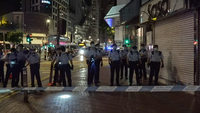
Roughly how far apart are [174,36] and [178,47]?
0.68 meters

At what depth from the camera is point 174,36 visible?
10.5 m

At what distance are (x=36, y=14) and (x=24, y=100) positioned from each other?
7104 cm

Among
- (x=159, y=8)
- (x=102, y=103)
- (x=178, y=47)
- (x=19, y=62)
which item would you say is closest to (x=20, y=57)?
(x=19, y=62)

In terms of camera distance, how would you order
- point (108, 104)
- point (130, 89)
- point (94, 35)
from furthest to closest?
point (94, 35) < point (108, 104) < point (130, 89)

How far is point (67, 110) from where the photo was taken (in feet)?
21.2

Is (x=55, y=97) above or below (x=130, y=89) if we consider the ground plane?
below

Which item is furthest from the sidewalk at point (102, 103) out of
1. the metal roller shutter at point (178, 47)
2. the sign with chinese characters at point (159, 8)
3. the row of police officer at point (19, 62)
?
the sign with chinese characters at point (159, 8)

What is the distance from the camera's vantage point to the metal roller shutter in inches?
361

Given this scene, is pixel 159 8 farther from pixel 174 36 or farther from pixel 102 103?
pixel 102 103

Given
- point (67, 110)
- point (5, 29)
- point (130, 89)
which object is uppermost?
point (5, 29)

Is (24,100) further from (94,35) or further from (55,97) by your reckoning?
(94,35)

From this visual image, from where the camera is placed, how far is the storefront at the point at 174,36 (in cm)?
924

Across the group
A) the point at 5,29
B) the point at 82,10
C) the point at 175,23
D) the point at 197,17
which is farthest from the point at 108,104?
the point at 82,10

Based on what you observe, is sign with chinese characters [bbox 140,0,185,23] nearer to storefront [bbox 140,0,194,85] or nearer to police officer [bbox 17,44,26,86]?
storefront [bbox 140,0,194,85]
